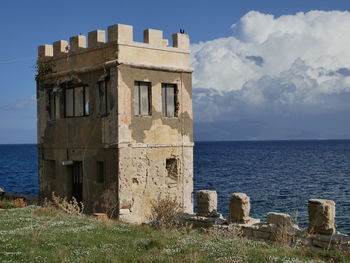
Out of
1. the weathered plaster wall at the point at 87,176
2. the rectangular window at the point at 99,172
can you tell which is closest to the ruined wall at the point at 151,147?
the weathered plaster wall at the point at 87,176

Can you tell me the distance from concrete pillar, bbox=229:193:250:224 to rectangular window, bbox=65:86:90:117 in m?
7.59

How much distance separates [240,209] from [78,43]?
9824mm

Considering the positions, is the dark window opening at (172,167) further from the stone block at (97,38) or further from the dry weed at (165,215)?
the stone block at (97,38)

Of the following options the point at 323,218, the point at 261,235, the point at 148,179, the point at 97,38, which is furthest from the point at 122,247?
the point at 97,38

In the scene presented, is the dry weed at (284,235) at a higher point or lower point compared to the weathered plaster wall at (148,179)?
lower

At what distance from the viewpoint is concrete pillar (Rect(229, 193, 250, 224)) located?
15.6 meters

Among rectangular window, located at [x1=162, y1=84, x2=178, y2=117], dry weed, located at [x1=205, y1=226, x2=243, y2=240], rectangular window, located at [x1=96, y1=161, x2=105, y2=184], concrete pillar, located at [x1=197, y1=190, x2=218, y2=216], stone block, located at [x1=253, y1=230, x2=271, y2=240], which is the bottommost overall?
stone block, located at [x1=253, y1=230, x2=271, y2=240]

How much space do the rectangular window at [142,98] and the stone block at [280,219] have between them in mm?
6924

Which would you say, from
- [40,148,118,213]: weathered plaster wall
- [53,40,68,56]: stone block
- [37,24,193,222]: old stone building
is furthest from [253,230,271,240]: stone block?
[53,40,68,56]: stone block

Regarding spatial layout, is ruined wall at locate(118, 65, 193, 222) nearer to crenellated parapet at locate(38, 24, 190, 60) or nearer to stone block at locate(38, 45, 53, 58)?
crenellated parapet at locate(38, 24, 190, 60)

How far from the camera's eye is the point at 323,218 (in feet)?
44.5

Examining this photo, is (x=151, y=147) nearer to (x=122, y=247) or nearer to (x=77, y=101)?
(x=77, y=101)

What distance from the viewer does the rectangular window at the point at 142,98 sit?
19136 mm

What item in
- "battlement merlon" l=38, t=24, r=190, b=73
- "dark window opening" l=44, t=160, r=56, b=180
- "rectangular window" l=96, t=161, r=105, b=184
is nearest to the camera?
"battlement merlon" l=38, t=24, r=190, b=73
